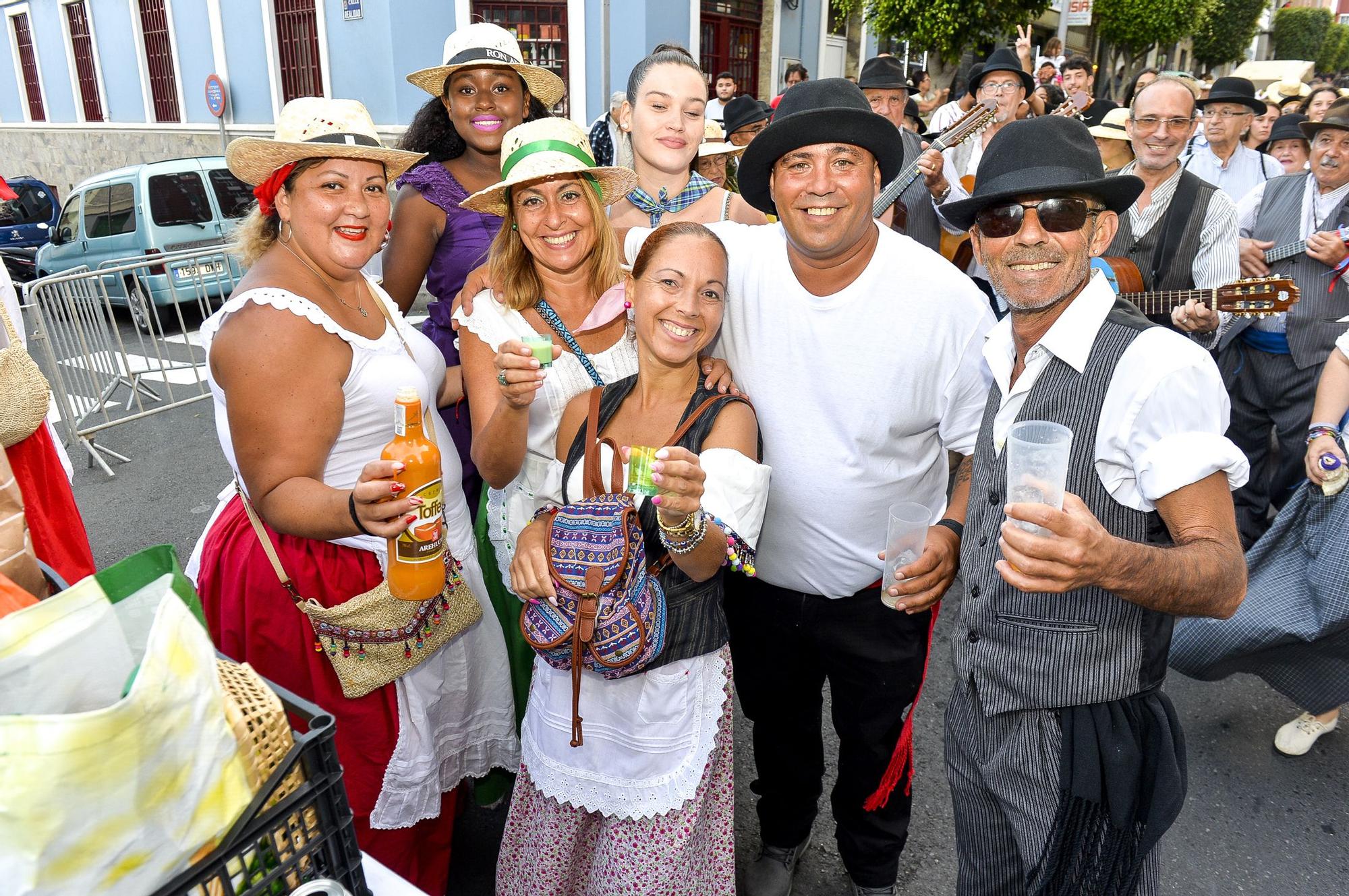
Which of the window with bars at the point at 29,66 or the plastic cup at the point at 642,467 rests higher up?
the window with bars at the point at 29,66

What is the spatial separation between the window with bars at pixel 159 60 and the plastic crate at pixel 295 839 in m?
23.8

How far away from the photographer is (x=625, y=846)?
93.0 inches

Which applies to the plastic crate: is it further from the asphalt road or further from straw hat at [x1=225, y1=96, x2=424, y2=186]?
the asphalt road

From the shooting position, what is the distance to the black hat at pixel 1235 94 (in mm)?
6160

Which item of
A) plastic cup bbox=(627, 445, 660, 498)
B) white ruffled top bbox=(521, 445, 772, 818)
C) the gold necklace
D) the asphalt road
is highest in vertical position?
the gold necklace

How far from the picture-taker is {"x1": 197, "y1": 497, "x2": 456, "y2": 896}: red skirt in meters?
2.41

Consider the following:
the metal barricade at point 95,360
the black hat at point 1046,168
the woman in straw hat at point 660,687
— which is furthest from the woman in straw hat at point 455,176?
the metal barricade at point 95,360

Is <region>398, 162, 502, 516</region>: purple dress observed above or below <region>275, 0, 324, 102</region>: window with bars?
below

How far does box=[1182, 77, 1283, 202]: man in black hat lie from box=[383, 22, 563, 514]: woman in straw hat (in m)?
5.14

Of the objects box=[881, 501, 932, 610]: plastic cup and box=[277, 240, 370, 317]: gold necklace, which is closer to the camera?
box=[881, 501, 932, 610]: plastic cup

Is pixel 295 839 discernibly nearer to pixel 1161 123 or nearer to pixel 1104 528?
pixel 1104 528

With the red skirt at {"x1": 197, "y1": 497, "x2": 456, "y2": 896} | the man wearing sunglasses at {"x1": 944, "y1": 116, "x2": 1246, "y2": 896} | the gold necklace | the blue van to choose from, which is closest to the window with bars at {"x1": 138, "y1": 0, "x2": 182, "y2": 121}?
the blue van

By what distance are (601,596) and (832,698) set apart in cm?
109

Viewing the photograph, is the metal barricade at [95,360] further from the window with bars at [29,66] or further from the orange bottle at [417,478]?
the window with bars at [29,66]
